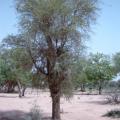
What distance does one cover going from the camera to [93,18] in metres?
24.4

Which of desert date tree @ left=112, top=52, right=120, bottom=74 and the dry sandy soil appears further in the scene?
desert date tree @ left=112, top=52, right=120, bottom=74

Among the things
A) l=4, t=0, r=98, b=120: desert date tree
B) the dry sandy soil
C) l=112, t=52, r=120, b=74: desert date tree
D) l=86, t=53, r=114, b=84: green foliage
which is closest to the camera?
l=4, t=0, r=98, b=120: desert date tree

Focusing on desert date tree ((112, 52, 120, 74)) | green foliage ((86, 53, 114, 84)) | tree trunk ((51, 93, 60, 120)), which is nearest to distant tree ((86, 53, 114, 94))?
green foliage ((86, 53, 114, 84))

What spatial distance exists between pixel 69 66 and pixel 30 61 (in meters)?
2.68

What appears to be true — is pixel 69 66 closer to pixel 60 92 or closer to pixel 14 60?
pixel 60 92

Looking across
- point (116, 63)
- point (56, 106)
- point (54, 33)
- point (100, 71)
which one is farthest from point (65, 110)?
point (100, 71)

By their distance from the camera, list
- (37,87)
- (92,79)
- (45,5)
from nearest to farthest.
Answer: (45,5) < (37,87) < (92,79)

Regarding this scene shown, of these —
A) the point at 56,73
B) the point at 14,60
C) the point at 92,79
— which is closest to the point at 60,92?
the point at 56,73

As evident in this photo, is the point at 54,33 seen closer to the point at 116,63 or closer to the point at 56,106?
the point at 56,106

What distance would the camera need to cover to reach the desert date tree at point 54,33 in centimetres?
2353

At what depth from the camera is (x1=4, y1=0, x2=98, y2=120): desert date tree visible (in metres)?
23.5

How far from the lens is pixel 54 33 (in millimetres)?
23484

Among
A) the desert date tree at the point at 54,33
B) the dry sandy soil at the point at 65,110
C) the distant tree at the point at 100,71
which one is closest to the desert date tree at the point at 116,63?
the dry sandy soil at the point at 65,110

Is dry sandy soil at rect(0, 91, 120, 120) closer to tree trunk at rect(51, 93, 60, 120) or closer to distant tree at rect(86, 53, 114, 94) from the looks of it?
tree trunk at rect(51, 93, 60, 120)
